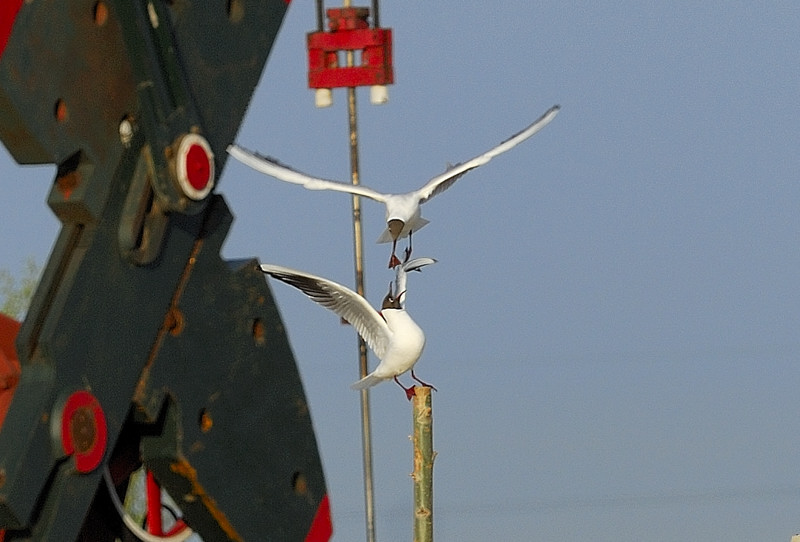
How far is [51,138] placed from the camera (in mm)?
4383

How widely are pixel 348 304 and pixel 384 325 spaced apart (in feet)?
0.57

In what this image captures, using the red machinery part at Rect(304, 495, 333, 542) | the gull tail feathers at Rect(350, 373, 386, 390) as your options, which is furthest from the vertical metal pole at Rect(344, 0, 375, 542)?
the red machinery part at Rect(304, 495, 333, 542)

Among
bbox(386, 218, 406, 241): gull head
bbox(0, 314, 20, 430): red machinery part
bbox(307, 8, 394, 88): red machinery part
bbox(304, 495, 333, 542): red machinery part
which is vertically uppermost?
bbox(307, 8, 394, 88): red machinery part

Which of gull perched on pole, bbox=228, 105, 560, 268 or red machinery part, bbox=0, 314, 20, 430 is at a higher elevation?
gull perched on pole, bbox=228, 105, 560, 268

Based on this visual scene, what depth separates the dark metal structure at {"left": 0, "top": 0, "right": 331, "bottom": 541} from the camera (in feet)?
14.3

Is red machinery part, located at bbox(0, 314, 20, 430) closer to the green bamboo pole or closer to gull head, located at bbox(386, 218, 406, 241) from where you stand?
gull head, located at bbox(386, 218, 406, 241)

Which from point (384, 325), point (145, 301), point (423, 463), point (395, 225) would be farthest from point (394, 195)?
point (145, 301)

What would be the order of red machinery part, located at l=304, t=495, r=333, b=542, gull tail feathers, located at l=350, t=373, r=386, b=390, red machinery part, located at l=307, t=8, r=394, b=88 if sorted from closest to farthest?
red machinery part, located at l=304, t=495, r=333, b=542, gull tail feathers, located at l=350, t=373, r=386, b=390, red machinery part, located at l=307, t=8, r=394, b=88

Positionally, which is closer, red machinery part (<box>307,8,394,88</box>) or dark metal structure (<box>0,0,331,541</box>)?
dark metal structure (<box>0,0,331,541</box>)

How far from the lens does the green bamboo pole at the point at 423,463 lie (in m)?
6.87

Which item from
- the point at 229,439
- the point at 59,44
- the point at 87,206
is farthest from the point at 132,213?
the point at 229,439

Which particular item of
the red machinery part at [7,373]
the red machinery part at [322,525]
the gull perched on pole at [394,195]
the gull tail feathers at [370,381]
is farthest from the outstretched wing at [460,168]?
the red machinery part at [7,373]

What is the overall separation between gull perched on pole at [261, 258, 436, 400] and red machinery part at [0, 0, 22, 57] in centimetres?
206

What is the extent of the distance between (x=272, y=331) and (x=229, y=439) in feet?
1.27
